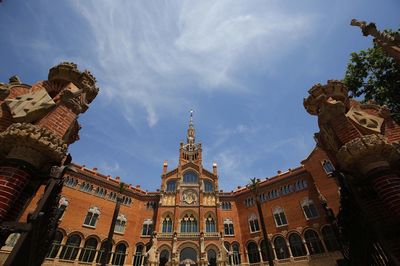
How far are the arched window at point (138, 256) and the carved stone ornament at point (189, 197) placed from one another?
29.1 feet

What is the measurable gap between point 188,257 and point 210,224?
A: 5474 mm

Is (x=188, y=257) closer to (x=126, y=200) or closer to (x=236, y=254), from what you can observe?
(x=236, y=254)

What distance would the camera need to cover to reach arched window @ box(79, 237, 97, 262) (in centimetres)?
2631

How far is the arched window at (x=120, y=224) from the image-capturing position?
1190 inches

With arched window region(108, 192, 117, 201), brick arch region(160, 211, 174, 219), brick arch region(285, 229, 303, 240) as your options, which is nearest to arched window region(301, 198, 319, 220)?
brick arch region(285, 229, 303, 240)

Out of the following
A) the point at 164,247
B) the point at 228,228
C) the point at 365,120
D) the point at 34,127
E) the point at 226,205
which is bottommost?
the point at 34,127

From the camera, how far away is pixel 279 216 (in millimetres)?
29672

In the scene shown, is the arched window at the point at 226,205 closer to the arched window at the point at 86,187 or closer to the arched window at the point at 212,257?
the arched window at the point at 212,257

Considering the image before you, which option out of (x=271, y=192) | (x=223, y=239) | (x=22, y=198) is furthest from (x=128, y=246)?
(x=22, y=198)

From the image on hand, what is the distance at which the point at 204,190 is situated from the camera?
1398 inches

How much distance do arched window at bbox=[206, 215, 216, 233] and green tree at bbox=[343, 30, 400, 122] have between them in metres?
25.1

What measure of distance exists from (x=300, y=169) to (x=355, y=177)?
27.9 meters

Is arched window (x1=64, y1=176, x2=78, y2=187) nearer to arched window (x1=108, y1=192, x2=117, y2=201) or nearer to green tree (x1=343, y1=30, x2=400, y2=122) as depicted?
arched window (x1=108, y1=192, x2=117, y2=201)

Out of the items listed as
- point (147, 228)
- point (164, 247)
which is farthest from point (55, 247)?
point (164, 247)
